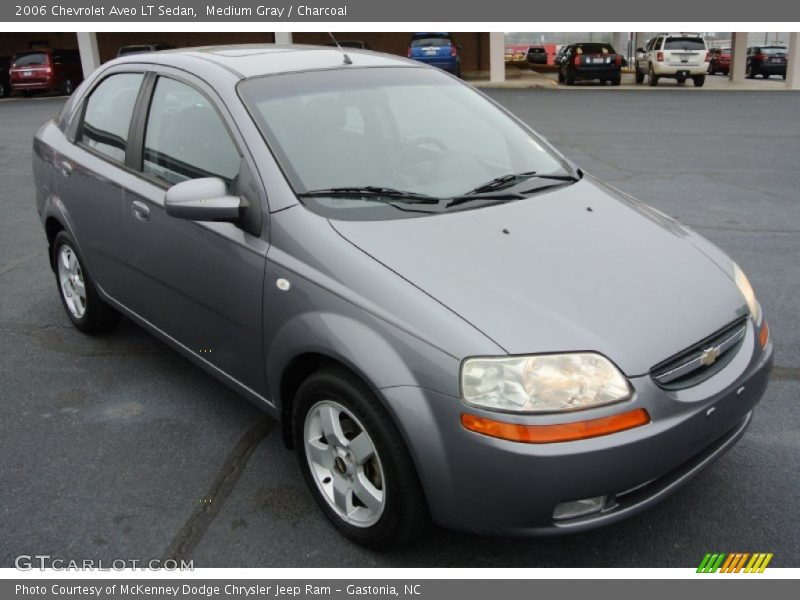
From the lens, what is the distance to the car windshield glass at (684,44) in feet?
85.3

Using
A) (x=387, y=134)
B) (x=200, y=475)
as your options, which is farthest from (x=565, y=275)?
(x=200, y=475)

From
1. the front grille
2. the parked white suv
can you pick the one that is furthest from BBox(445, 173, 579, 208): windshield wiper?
the parked white suv

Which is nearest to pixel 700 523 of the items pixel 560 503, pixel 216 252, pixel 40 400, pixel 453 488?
pixel 560 503

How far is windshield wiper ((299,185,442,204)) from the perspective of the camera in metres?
3.05

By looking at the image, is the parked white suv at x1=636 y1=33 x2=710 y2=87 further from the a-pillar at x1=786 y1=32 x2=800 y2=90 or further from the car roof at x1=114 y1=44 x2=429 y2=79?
the car roof at x1=114 y1=44 x2=429 y2=79

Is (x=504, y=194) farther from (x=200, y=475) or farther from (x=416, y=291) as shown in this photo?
(x=200, y=475)

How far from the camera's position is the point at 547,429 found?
7.76ft

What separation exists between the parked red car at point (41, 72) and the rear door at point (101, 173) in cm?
2487

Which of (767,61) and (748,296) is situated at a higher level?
(748,296)

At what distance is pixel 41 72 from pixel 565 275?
27.8m

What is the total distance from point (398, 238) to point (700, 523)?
1.57 m

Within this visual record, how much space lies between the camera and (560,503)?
95.5 inches
